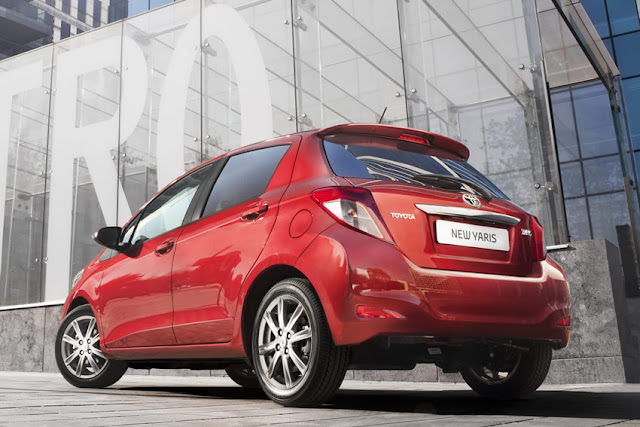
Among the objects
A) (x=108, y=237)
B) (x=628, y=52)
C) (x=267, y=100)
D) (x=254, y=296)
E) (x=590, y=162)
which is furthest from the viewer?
(x=628, y=52)

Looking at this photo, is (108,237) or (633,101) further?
(633,101)

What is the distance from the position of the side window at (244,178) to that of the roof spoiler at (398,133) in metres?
0.39

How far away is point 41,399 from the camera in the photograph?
4035mm

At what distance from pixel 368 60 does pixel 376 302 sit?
625 cm

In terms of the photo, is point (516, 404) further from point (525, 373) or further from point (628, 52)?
point (628, 52)

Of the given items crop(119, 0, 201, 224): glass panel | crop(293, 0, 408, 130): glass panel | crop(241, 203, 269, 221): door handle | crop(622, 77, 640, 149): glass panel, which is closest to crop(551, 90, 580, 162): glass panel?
crop(293, 0, 408, 130): glass panel

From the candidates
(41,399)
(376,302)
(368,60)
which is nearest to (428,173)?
(376,302)

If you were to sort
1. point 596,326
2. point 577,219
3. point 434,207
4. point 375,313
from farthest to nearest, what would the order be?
point 577,219 < point 596,326 < point 434,207 < point 375,313

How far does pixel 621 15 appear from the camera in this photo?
23.5m

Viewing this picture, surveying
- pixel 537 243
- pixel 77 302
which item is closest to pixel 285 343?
pixel 537 243

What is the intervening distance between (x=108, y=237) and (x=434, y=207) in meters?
2.88

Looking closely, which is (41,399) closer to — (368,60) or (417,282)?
(417,282)

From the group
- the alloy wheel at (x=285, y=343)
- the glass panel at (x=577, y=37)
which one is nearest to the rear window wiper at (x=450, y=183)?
the alloy wheel at (x=285, y=343)

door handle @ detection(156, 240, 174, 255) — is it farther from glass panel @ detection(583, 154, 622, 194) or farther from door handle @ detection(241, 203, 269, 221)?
glass panel @ detection(583, 154, 622, 194)
